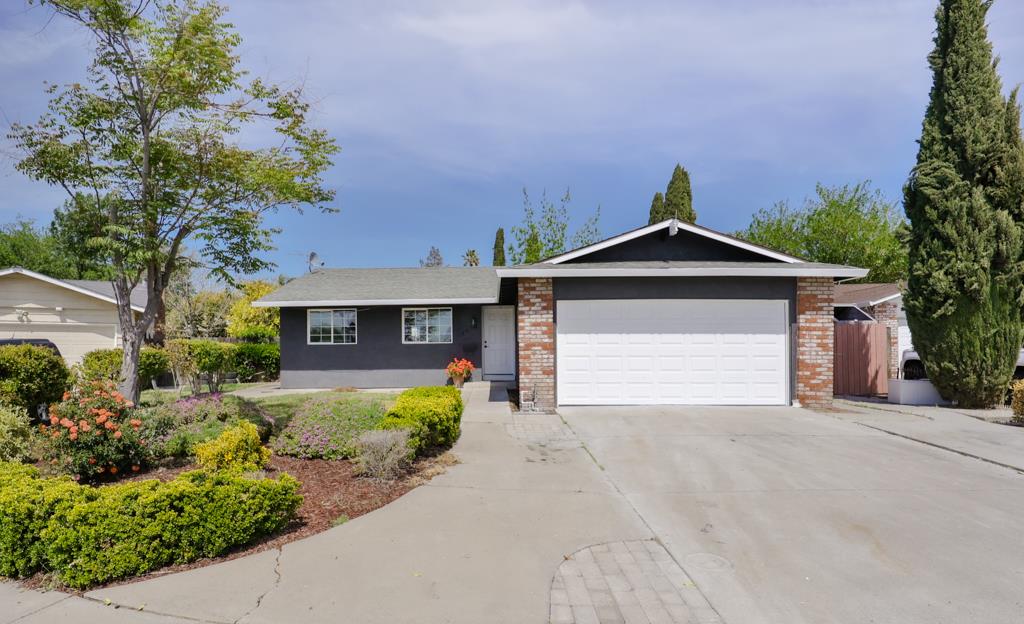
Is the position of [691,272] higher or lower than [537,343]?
higher

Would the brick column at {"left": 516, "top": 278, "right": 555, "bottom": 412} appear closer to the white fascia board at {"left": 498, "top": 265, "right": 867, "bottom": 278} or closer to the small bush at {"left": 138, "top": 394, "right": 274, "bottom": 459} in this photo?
the white fascia board at {"left": 498, "top": 265, "right": 867, "bottom": 278}

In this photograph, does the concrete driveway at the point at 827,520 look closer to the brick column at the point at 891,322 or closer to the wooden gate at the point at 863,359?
the wooden gate at the point at 863,359

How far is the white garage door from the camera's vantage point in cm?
1124

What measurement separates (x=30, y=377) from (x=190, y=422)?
295cm

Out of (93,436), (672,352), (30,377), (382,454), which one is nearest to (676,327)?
(672,352)

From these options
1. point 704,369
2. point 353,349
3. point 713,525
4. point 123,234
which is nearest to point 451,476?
point 713,525

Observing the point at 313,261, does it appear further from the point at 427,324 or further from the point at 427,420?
the point at 427,420

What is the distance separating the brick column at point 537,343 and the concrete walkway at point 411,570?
194 inches

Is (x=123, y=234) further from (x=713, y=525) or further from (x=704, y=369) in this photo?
(x=704, y=369)

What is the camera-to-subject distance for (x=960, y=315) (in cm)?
1122

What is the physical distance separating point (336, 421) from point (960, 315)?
40.9 ft

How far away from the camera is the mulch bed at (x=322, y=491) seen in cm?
437

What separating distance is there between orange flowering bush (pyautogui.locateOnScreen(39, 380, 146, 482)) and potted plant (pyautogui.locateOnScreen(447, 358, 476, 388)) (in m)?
9.57

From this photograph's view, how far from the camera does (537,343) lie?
436 inches
